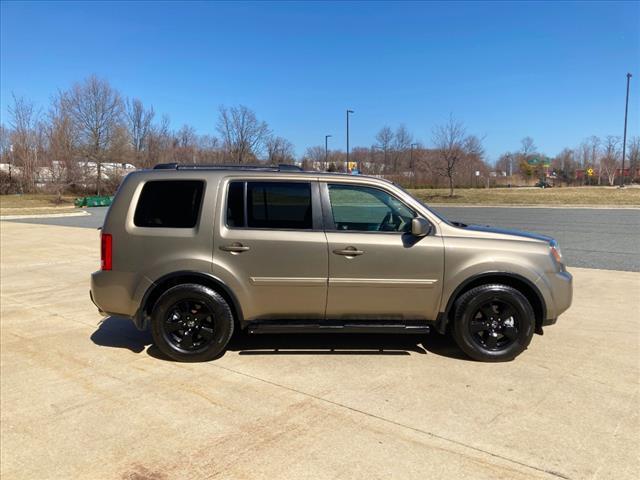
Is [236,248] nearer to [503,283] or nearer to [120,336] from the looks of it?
[120,336]

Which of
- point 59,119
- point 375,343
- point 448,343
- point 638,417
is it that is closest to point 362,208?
point 375,343

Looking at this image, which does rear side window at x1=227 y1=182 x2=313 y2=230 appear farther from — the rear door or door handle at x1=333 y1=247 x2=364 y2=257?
door handle at x1=333 y1=247 x2=364 y2=257

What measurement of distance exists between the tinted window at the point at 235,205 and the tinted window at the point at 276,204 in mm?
68

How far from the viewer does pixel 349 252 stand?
4566 mm

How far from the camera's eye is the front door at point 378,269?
459 centimetres

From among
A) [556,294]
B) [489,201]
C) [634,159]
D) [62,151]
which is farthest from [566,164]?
[556,294]

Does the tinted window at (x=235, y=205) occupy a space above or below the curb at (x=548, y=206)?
above

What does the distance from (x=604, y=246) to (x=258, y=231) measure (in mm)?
11463

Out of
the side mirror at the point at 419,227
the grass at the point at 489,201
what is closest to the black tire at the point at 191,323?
the side mirror at the point at 419,227

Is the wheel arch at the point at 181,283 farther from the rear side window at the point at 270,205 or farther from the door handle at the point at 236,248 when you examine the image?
the rear side window at the point at 270,205

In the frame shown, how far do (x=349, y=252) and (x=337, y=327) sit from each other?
2.40 ft

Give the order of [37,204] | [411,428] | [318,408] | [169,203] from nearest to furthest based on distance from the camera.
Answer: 1. [411,428]
2. [318,408]
3. [169,203]
4. [37,204]

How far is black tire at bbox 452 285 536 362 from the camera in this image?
461 centimetres

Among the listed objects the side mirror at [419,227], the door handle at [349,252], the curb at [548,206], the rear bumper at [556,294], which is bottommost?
the rear bumper at [556,294]
